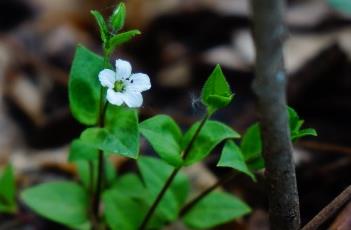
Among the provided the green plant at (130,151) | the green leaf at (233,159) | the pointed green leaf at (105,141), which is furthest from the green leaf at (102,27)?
the green leaf at (233,159)

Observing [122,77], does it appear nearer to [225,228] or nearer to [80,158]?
[80,158]

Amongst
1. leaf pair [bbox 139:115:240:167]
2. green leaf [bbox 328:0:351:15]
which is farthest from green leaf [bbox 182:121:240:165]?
green leaf [bbox 328:0:351:15]

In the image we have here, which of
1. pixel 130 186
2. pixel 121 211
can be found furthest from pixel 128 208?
pixel 130 186

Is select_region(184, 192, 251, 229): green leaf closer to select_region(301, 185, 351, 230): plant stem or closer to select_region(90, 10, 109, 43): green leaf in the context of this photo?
select_region(301, 185, 351, 230): plant stem

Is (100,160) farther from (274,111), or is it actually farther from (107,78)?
(274,111)

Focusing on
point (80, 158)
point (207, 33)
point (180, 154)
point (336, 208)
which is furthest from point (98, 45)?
point (336, 208)
